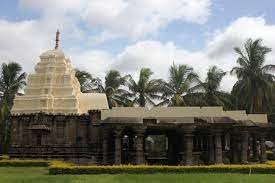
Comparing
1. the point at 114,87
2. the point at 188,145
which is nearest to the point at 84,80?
the point at 114,87

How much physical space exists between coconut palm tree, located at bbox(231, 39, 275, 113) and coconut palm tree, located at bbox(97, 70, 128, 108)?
13.7 meters

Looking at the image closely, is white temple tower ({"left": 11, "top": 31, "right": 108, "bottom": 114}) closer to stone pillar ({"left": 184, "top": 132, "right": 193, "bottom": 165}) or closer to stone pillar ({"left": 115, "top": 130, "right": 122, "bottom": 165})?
stone pillar ({"left": 115, "top": 130, "right": 122, "bottom": 165})

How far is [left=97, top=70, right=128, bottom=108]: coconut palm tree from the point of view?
168 ft

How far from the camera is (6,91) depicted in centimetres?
5016

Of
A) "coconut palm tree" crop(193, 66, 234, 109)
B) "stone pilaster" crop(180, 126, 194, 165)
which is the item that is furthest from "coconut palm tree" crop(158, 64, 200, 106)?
"stone pilaster" crop(180, 126, 194, 165)

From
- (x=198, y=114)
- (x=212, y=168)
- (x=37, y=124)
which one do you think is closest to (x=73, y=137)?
(x=37, y=124)

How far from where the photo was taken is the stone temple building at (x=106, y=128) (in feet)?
91.3

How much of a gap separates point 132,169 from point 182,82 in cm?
2579

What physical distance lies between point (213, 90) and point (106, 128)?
21496 mm

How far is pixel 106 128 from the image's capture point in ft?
95.5

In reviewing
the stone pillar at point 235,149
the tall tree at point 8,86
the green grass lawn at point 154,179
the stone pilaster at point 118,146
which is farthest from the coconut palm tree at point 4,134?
the green grass lawn at point 154,179

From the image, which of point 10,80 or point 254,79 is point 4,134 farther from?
point 254,79

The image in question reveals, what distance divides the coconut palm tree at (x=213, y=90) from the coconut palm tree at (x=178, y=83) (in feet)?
3.49

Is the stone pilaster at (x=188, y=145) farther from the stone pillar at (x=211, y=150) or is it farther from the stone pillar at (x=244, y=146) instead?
A: the stone pillar at (x=244, y=146)
